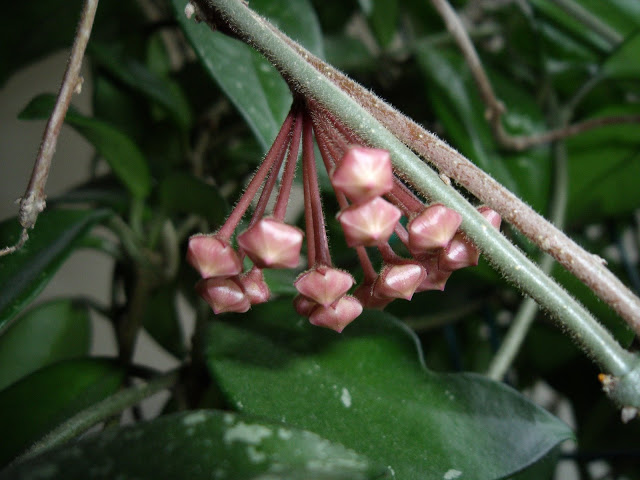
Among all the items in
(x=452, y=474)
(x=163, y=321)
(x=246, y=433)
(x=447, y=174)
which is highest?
(x=447, y=174)

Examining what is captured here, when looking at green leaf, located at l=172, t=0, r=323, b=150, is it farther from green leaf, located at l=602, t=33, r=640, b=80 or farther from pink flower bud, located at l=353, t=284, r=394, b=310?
green leaf, located at l=602, t=33, r=640, b=80

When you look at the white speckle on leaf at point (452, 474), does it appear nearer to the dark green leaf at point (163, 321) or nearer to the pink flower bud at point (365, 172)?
the pink flower bud at point (365, 172)

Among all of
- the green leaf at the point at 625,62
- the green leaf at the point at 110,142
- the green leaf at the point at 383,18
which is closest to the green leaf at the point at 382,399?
the green leaf at the point at 110,142

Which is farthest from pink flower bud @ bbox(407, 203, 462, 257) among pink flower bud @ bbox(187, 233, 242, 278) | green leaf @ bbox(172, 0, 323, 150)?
green leaf @ bbox(172, 0, 323, 150)

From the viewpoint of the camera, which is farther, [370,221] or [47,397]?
[47,397]

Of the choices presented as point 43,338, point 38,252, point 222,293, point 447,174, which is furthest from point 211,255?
point 43,338

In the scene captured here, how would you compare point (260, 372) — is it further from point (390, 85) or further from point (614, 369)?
point (390, 85)

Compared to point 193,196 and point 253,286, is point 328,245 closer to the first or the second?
point 193,196
